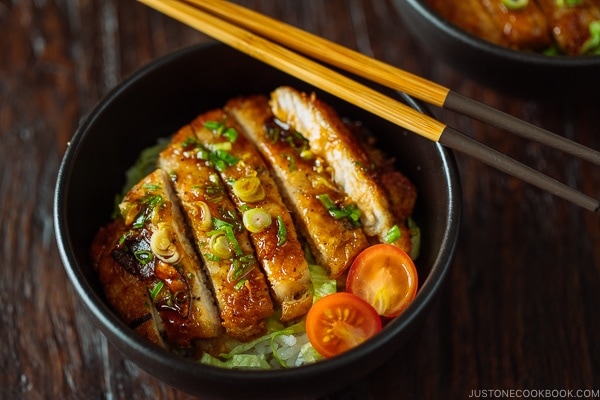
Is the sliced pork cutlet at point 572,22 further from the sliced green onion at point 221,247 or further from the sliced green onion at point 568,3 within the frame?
the sliced green onion at point 221,247

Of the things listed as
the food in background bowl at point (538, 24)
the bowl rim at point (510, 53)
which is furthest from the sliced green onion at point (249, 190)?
Result: the food in background bowl at point (538, 24)

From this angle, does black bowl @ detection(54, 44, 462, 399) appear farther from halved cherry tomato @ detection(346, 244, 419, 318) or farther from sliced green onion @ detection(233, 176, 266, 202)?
sliced green onion @ detection(233, 176, 266, 202)

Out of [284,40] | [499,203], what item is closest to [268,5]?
[284,40]

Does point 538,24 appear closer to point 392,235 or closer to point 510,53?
point 510,53

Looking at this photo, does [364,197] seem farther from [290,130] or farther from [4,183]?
[4,183]

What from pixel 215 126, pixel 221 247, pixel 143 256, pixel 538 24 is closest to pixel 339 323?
pixel 221 247

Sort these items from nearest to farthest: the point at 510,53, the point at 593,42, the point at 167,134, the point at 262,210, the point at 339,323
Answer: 1. the point at 339,323
2. the point at 262,210
3. the point at 510,53
4. the point at 167,134
5. the point at 593,42
